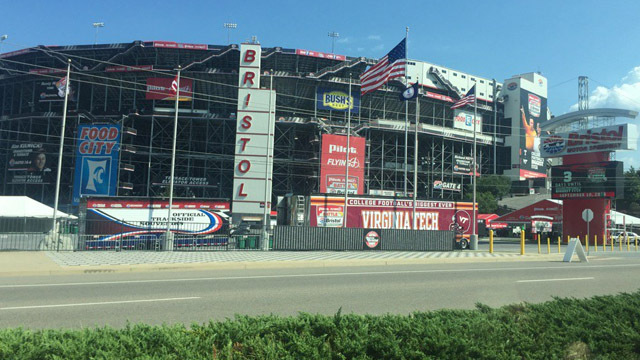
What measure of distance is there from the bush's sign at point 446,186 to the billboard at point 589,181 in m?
28.5

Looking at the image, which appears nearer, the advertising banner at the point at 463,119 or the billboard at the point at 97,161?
the billboard at the point at 97,161

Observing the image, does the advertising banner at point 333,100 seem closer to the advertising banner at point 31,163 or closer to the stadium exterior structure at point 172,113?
the stadium exterior structure at point 172,113

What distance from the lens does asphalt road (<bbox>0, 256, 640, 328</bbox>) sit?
8.40 meters

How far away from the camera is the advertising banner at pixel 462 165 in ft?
254

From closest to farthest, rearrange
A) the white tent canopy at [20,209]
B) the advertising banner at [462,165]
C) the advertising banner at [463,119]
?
the white tent canopy at [20,209] → the advertising banner at [462,165] → the advertising banner at [463,119]

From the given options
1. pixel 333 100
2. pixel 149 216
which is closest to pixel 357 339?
pixel 149 216

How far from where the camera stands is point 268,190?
123 feet

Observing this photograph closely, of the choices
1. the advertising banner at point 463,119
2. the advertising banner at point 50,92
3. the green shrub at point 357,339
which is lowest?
the green shrub at point 357,339

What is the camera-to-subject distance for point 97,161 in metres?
54.3

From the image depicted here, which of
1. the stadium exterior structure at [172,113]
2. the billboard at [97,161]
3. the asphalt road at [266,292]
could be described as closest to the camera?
the asphalt road at [266,292]

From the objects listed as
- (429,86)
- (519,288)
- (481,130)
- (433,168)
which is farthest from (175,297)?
(481,130)

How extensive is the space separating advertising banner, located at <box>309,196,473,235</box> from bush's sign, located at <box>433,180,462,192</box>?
144 feet

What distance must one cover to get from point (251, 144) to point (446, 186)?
152 feet

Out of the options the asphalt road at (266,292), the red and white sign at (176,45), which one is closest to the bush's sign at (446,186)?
the red and white sign at (176,45)
